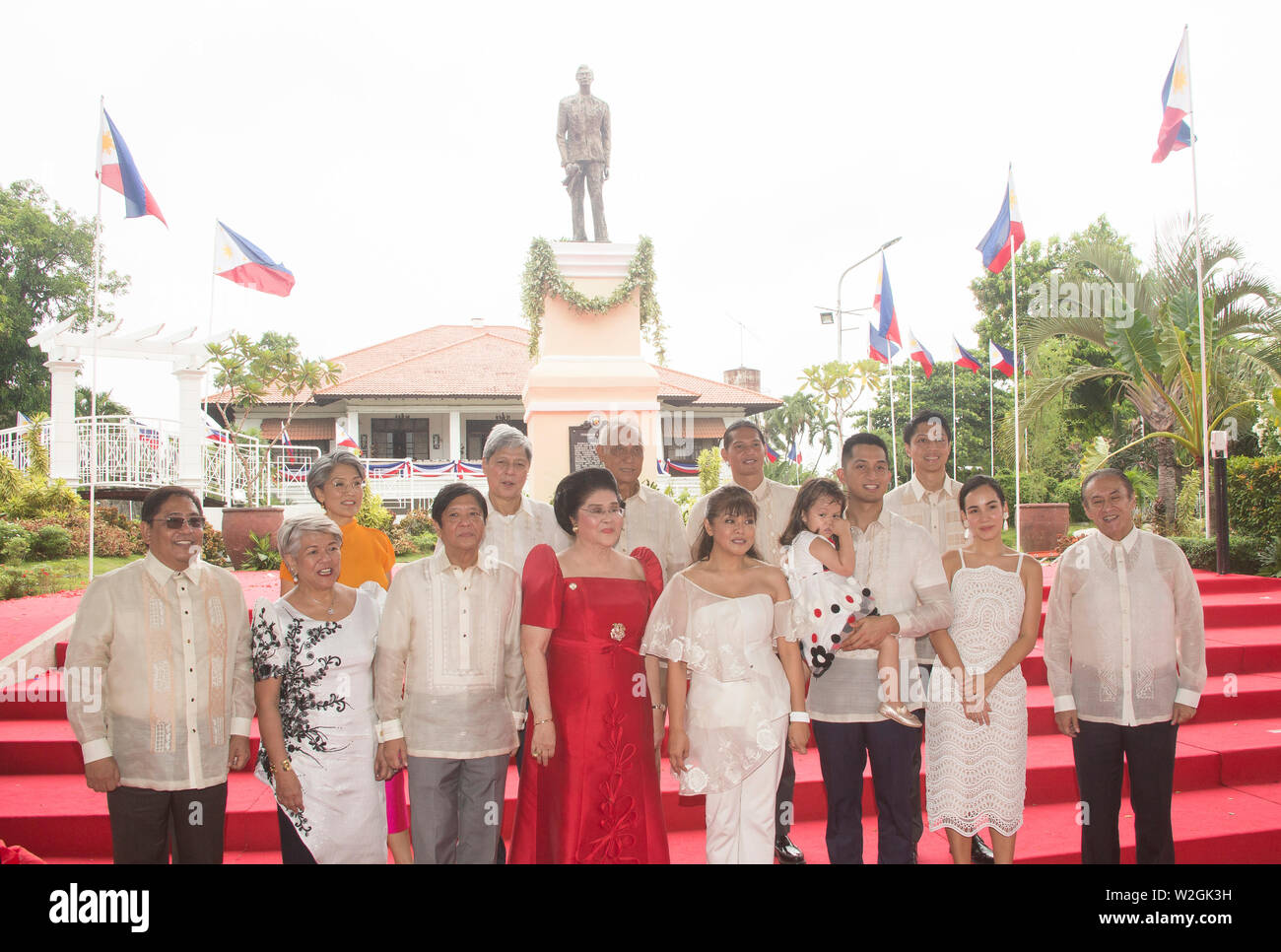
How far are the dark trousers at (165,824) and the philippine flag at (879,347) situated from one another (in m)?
11.3

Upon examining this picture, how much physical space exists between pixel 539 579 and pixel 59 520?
33.7ft

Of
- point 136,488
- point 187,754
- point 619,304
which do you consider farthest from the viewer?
point 136,488

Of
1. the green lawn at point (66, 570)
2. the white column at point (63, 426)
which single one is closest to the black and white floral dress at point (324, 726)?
the green lawn at point (66, 570)

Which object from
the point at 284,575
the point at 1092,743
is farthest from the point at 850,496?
the point at 284,575

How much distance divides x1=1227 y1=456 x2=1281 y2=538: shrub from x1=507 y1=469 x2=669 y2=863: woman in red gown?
8626 millimetres

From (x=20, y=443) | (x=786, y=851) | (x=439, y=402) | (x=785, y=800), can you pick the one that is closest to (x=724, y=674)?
(x=785, y=800)

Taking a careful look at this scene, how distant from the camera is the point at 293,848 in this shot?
3055 millimetres

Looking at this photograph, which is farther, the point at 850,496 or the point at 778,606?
the point at 850,496

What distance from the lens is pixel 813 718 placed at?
11.0ft

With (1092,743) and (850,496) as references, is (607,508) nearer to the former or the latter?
Answer: (850,496)

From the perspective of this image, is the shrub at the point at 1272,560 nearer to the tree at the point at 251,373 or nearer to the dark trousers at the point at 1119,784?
the dark trousers at the point at 1119,784

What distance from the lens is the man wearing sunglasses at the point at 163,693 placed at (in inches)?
115

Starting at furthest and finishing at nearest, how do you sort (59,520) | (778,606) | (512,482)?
(59,520) → (512,482) → (778,606)

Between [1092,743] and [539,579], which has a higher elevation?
[539,579]
